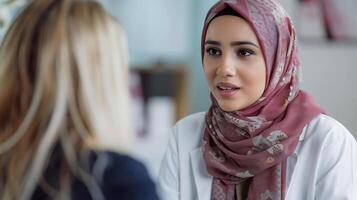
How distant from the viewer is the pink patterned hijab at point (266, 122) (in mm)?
1572

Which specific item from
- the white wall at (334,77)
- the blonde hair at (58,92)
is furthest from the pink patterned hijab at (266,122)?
the white wall at (334,77)

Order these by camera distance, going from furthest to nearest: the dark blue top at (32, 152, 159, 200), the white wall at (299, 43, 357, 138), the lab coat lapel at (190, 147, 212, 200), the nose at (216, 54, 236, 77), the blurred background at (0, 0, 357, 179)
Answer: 1. the blurred background at (0, 0, 357, 179)
2. the white wall at (299, 43, 357, 138)
3. the lab coat lapel at (190, 147, 212, 200)
4. the nose at (216, 54, 236, 77)
5. the dark blue top at (32, 152, 159, 200)

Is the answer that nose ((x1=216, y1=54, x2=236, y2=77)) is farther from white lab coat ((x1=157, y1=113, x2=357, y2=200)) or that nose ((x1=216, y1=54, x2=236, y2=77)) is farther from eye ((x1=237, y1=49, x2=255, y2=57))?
white lab coat ((x1=157, y1=113, x2=357, y2=200))

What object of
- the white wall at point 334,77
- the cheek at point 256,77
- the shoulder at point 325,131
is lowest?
the white wall at point 334,77

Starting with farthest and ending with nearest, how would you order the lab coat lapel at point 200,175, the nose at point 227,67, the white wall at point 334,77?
the white wall at point 334,77 → the lab coat lapel at point 200,175 → the nose at point 227,67

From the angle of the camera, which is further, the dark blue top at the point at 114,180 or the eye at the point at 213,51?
the eye at the point at 213,51

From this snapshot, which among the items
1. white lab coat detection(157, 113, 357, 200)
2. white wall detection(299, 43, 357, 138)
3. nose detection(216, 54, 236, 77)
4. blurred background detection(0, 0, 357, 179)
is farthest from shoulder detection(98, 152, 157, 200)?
blurred background detection(0, 0, 357, 179)

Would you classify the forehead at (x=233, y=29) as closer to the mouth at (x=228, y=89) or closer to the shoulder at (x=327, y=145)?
the mouth at (x=228, y=89)

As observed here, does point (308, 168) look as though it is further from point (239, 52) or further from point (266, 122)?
point (239, 52)

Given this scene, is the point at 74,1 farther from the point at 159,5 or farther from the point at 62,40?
the point at 159,5

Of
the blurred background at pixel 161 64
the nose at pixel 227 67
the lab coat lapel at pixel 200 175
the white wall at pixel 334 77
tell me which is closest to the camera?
the nose at pixel 227 67

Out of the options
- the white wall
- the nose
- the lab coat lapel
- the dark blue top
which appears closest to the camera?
the dark blue top

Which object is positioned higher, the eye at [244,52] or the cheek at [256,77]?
the eye at [244,52]

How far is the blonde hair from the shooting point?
2.95ft
